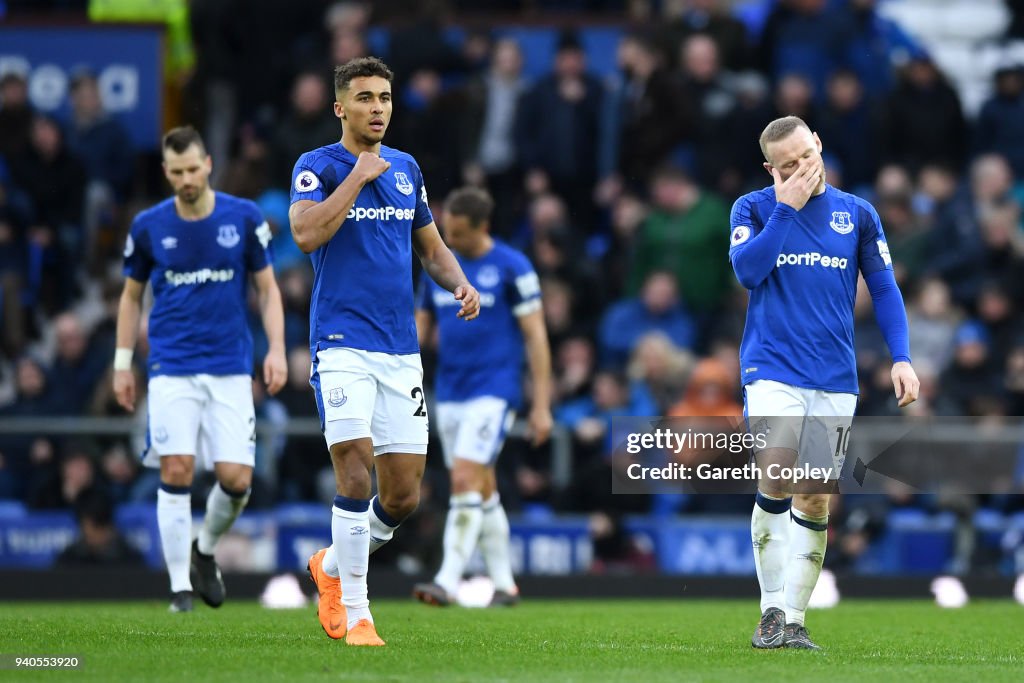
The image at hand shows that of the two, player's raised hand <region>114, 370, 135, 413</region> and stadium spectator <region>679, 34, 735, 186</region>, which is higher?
stadium spectator <region>679, 34, 735, 186</region>

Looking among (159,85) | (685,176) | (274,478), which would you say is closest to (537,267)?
(685,176)

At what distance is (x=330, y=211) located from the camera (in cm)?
842

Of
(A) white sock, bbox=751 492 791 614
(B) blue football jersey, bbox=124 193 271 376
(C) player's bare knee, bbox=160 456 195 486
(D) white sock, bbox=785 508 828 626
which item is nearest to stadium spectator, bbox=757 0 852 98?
(B) blue football jersey, bbox=124 193 271 376

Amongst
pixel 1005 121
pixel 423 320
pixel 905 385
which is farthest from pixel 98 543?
pixel 1005 121

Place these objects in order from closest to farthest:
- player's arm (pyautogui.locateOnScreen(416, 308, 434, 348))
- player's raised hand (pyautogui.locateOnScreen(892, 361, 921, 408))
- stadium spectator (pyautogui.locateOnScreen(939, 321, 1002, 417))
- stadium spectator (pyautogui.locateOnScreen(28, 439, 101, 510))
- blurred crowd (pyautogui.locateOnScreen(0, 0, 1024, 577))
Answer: player's raised hand (pyautogui.locateOnScreen(892, 361, 921, 408)) < player's arm (pyautogui.locateOnScreen(416, 308, 434, 348)) < stadium spectator (pyautogui.locateOnScreen(28, 439, 101, 510)) < stadium spectator (pyautogui.locateOnScreen(939, 321, 1002, 417)) < blurred crowd (pyautogui.locateOnScreen(0, 0, 1024, 577))

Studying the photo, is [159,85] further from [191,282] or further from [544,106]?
[191,282]

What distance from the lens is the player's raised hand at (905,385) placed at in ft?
28.1

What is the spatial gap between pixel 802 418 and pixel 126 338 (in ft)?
15.7

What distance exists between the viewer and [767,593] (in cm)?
888

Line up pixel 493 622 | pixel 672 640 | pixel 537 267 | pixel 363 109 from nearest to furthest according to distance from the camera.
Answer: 1. pixel 363 109
2. pixel 672 640
3. pixel 493 622
4. pixel 537 267

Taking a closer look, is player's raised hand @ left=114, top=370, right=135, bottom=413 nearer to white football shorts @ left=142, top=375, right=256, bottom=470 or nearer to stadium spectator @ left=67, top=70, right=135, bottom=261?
white football shorts @ left=142, top=375, right=256, bottom=470

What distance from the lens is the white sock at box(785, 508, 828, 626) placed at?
9.02 meters

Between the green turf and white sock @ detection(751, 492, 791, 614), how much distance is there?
0.30m

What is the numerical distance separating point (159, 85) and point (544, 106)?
444cm
